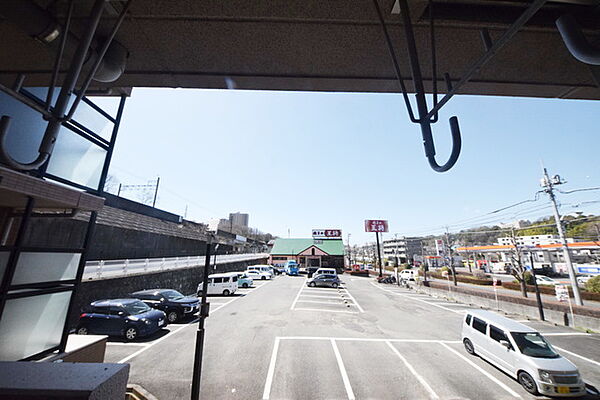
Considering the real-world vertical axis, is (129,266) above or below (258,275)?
above

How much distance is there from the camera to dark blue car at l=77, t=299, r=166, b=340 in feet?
29.1

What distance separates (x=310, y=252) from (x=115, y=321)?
3384 centimetres

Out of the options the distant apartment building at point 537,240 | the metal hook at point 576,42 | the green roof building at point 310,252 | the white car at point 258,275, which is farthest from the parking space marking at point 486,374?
the distant apartment building at point 537,240

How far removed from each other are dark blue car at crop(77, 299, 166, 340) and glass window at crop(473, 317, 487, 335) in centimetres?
1258

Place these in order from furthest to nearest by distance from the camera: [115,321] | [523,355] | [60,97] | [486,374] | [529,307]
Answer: [529,307], [115,321], [486,374], [523,355], [60,97]

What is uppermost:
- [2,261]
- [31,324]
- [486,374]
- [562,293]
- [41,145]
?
[41,145]

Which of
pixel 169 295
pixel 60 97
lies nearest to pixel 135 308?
pixel 169 295

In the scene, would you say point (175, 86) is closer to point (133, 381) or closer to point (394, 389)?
point (133, 381)

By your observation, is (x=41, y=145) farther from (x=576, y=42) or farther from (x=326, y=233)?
(x=326, y=233)

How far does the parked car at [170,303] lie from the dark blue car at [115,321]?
205cm

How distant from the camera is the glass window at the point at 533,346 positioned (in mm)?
6535

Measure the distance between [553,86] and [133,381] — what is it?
34.9 ft

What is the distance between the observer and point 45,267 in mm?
3926

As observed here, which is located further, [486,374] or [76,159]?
[486,374]
